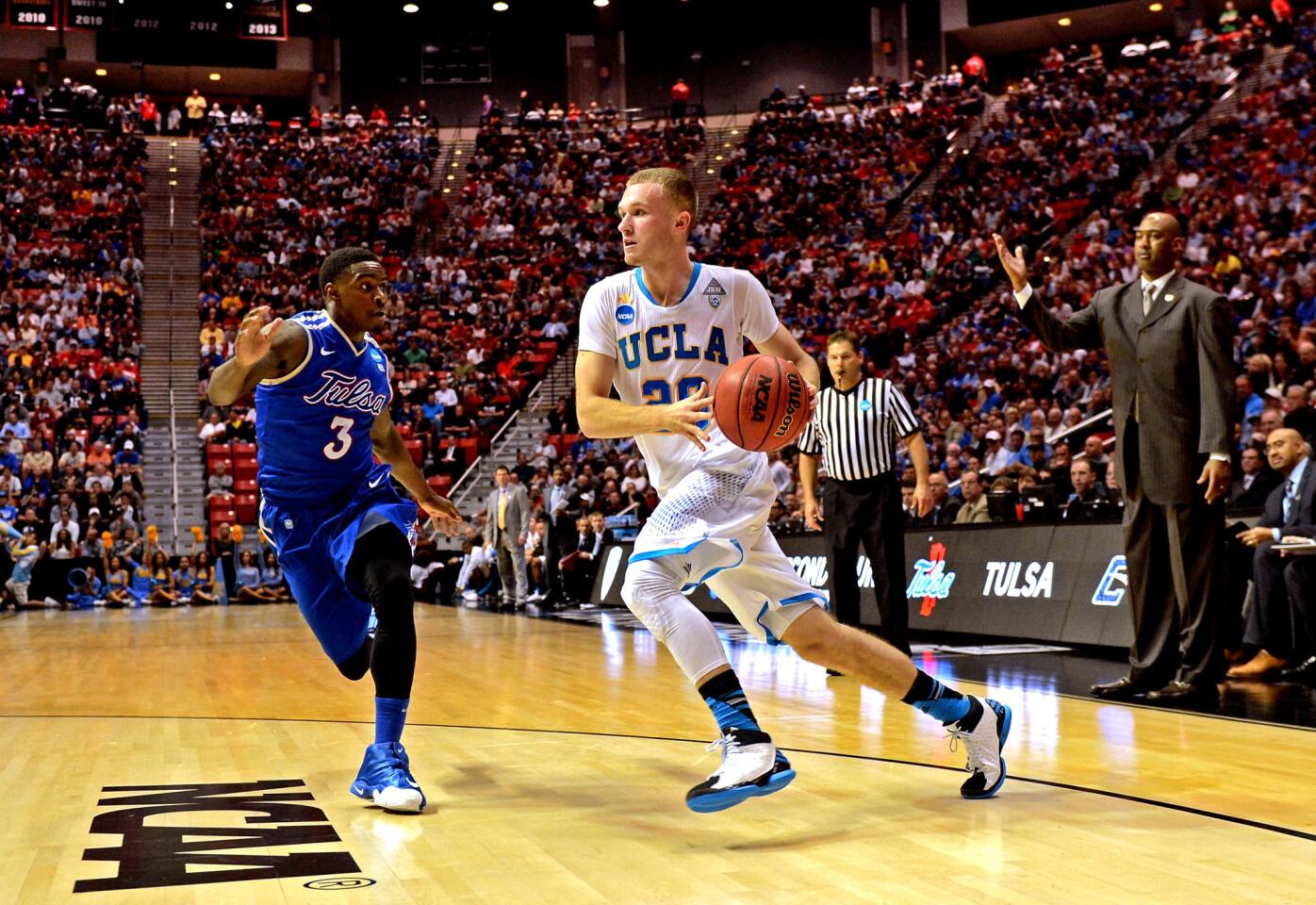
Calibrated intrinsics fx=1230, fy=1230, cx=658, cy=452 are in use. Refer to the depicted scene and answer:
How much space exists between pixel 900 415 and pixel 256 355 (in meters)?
4.20

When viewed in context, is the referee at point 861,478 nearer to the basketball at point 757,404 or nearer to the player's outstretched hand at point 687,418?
the basketball at point 757,404

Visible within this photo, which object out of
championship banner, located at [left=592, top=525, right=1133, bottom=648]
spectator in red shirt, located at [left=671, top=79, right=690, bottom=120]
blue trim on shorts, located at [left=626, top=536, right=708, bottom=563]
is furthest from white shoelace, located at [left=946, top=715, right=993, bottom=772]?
spectator in red shirt, located at [left=671, top=79, right=690, bottom=120]

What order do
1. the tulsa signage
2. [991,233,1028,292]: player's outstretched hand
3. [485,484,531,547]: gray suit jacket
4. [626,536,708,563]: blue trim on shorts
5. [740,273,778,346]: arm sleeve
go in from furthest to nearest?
1. [485,484,531,547]: gray suit jacket
2. the tulsa signage
3. [991,233,1028,292]: player's outstretched hand
4. [740,273,778,346]: arm sleeve
5. [626,536,708,563]: blue trim on shorts

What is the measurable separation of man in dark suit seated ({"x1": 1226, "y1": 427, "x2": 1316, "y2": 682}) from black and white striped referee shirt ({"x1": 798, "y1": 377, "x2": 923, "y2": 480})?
6.15 ft

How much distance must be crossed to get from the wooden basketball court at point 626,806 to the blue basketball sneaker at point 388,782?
0.06 m

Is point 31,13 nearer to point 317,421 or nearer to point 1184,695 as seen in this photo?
point 317,421

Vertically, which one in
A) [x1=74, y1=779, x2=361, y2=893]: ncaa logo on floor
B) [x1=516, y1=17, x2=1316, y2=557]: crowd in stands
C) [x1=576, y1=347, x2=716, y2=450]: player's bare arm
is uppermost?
[x1=516, y1=17, x2=1316, y2=557]: crowd in stands

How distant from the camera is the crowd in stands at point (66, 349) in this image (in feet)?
60.7

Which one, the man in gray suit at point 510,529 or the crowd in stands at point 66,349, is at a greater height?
the crowd in stands at point 66,349

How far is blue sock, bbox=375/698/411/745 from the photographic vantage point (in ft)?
12.8

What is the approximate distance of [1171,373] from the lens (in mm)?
5805

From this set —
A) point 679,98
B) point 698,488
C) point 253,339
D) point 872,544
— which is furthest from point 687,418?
point 679,98

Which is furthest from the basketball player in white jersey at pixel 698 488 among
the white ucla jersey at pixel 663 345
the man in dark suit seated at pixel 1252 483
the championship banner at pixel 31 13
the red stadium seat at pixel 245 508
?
the championship banner at pixel 31 13

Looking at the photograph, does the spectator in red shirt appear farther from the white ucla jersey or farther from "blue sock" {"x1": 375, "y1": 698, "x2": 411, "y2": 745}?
"blue sock" {"x1": 375, "y1": 698, "x2": 411, "y2": 745}
